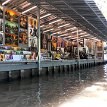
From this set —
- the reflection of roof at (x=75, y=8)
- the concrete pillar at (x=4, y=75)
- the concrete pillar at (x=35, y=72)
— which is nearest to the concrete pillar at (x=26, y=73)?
the concrete pillar at (x=35, y=72)

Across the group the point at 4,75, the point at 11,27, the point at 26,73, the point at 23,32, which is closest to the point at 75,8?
the point at 23,32

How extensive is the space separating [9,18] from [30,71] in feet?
15.0

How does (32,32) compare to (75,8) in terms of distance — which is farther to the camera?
(32,32)

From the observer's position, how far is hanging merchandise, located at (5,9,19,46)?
2336 cm

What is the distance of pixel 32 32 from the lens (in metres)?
27.9

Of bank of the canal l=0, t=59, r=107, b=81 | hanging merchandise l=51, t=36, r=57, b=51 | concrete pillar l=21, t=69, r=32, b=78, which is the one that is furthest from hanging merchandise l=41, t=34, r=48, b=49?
concrete pillar l=21, t=69, r=32, b=78

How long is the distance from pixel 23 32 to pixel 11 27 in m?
2.23

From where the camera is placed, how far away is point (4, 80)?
69.3 ft

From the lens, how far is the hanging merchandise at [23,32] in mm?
26031

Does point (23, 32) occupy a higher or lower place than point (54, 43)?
higher

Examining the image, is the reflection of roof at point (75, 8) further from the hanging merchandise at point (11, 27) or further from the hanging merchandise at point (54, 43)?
the hanging merchandise at point (54, 43)

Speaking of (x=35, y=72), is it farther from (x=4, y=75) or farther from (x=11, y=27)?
(x=4, y=75)

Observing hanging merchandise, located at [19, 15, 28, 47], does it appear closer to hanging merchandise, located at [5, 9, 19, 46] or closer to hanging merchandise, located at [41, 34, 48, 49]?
hanging merchandise, located at [5, 9, 19, 46]

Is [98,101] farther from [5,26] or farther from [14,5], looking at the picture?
[14,5]
